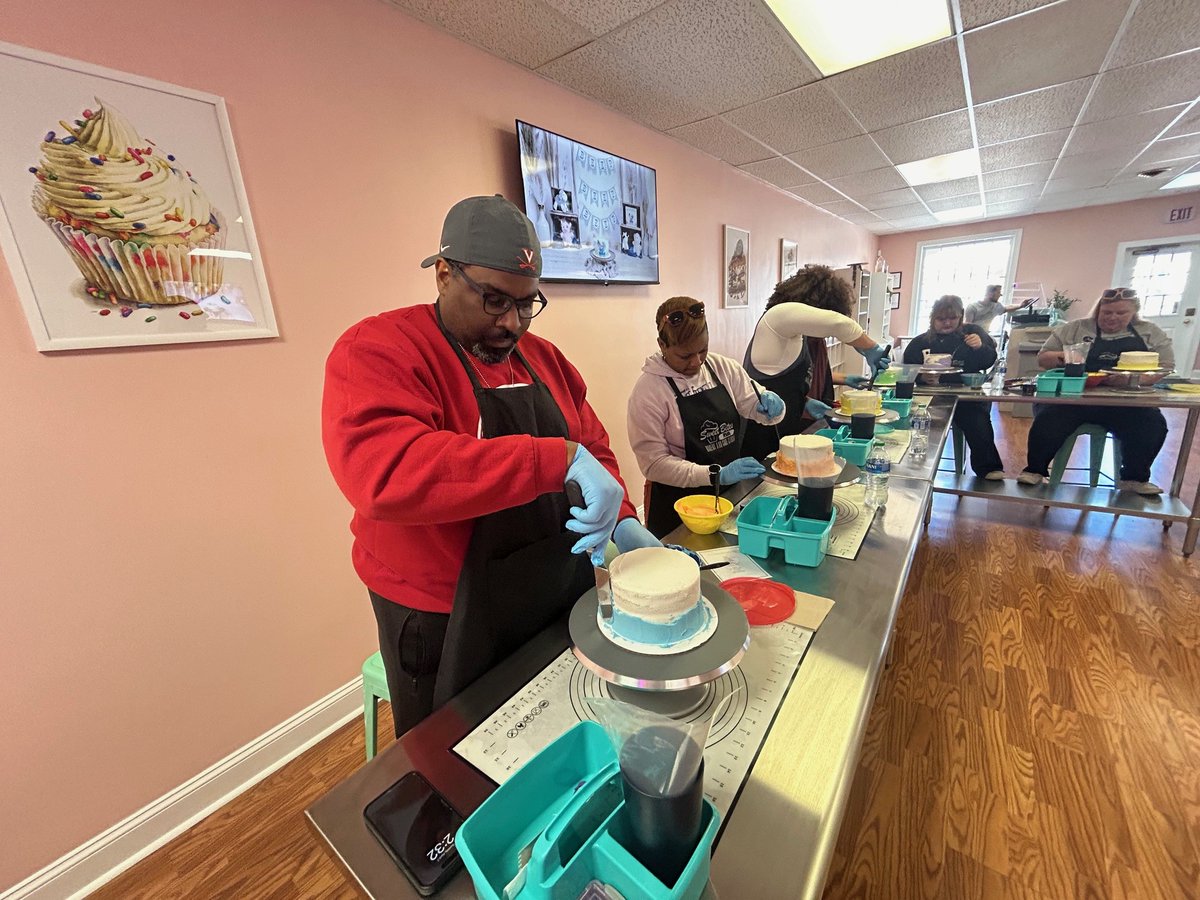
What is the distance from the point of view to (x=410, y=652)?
1.00 metres

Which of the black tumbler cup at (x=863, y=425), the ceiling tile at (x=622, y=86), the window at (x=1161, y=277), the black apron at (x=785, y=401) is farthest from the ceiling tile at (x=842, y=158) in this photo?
the window at (x=1161, y=277)

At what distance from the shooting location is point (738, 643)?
761 millimetres

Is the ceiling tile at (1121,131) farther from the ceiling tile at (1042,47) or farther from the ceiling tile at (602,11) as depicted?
the ceiling tile at (602,11)

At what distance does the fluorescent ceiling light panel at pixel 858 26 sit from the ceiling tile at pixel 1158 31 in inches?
32.8

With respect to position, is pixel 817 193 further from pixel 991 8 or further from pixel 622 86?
pixel 622 86

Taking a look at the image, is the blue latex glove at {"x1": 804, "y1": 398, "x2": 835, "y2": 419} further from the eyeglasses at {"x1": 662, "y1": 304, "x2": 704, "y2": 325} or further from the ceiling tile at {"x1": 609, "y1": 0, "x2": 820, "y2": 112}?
the ceiling tile at {"x1": 609, "y1": 0, "x2": 820, "y2": 112}

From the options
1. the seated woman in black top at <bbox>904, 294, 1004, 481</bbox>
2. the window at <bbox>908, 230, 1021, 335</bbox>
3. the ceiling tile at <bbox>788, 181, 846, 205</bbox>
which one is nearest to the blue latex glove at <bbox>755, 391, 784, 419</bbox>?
the seated woman in black top at <bbox>904, 294, 1004, 481</bbox>

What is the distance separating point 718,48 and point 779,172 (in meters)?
2.33

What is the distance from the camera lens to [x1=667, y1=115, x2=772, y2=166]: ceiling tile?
308 centimetres

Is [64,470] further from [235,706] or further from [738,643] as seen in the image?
[738,643]

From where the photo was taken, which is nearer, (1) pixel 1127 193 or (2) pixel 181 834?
(2) pixel 181 834

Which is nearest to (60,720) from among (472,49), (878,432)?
(472,49)

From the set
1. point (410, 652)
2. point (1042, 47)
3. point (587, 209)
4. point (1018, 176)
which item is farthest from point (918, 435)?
point (1018, 176)

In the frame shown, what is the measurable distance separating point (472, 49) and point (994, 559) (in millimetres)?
3753
